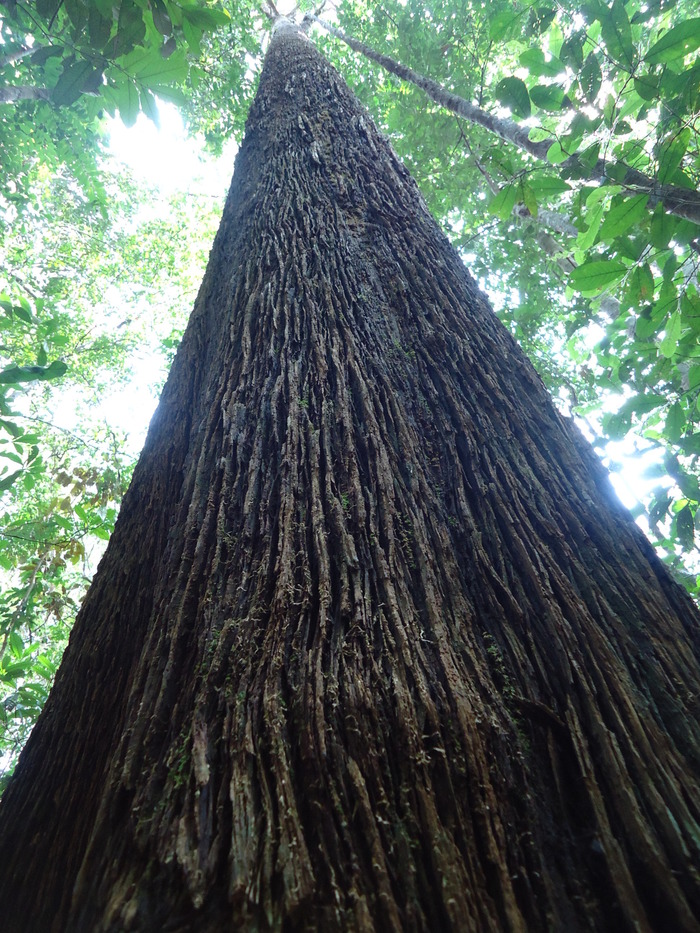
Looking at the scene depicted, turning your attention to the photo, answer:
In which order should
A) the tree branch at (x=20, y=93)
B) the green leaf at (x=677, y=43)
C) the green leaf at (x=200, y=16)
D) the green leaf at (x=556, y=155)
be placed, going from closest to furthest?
1. the green leaf at (x=677, y=43)
2. the green leaf at (x=200, y=16)
3. the green leaf at (x=556, y=155)
4. the tree branch at (x=20, y=93)

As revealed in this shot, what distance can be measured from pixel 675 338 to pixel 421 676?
70.9 inches

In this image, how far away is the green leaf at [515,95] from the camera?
6.42ft

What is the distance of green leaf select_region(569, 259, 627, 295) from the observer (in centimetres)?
199

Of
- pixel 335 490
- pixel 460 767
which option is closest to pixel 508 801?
pixel 460 767

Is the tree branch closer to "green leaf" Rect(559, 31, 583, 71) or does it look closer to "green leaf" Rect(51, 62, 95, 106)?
"green leaf" Rect(51, 62, 95, 106)

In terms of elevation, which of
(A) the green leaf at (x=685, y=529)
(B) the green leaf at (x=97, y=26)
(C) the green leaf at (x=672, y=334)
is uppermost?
(B) the green leaf at (x=97, y=26)

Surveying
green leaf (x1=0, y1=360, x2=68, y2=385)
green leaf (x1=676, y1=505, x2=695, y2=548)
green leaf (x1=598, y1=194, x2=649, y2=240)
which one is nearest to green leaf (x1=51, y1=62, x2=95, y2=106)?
green leaf (x1=0, y1=360, x2=68, y2=385)

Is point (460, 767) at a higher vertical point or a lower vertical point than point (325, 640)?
lower

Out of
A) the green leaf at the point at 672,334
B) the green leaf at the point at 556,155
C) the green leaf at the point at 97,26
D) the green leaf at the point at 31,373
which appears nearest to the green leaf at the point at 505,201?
the green leaf at the point at 556,155

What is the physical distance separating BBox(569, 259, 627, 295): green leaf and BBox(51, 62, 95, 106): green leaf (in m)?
1.85

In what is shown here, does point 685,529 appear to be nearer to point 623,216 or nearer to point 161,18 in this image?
point 623,216

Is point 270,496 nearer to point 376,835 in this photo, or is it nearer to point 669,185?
point 376,835

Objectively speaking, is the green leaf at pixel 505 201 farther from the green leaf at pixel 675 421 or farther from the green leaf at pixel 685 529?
the green leaf at pixel 685 529

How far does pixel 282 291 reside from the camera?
6.26ft
